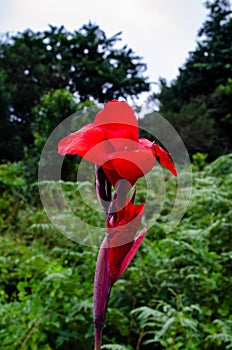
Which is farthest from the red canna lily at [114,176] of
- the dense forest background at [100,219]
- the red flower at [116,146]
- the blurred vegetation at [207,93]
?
the blurred vegetation at [207,93]

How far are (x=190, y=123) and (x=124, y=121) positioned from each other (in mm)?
7466

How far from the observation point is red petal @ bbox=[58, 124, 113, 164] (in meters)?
0.41

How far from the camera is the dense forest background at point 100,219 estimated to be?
5.40 ft

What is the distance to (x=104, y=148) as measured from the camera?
1.40 ft

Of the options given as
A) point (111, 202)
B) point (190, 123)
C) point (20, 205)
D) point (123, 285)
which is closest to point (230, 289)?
point (123, 285)

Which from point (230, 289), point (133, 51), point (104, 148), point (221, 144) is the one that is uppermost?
point (133, 51)

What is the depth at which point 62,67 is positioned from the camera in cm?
1012

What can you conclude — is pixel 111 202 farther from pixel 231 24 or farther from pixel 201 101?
pixel 231 24

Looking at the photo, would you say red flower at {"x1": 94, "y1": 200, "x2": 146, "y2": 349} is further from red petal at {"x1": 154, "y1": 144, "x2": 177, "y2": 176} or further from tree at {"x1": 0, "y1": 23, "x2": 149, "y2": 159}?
tree at {"x1": 0, "y1": 23, "x2": 149, "y2": 159}

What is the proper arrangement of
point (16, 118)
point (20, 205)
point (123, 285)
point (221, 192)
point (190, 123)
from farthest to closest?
point (16, 118) → point (190, 123) → point (20, 205) → point (221, 192) → point (123, 285)

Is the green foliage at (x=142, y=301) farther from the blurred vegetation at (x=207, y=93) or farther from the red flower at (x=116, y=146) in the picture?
the blurred vegetation at (x=207, y=93)

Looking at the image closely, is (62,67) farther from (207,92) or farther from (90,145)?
(90,145)

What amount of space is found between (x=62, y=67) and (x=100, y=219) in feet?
27.5

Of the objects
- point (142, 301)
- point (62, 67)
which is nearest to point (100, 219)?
point (142, 301)
